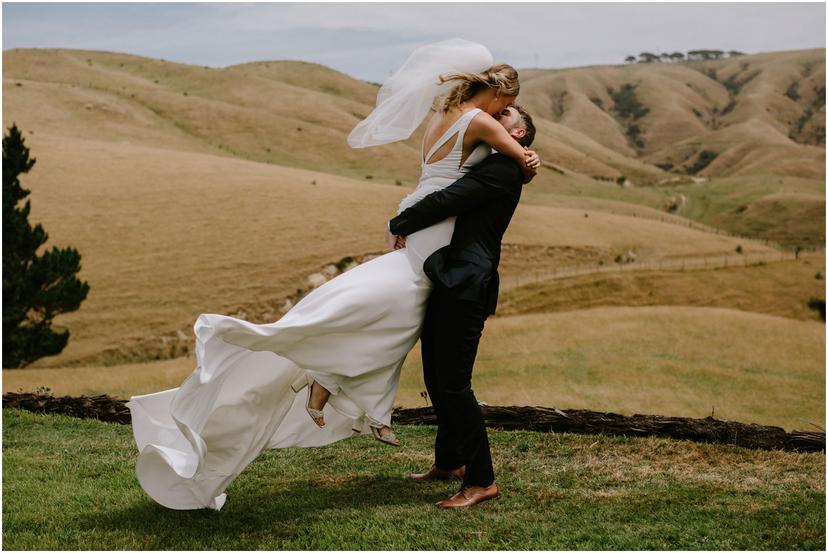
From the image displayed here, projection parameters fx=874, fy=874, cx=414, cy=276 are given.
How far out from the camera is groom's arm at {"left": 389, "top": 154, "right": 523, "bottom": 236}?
677cm

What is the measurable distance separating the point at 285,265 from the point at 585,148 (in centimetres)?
12622

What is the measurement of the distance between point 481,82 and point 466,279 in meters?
1.56

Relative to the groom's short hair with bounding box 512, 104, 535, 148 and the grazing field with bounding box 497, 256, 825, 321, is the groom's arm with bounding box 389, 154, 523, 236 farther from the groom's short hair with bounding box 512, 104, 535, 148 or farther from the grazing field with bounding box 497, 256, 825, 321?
the grazing field with bounding box 497, 256, 825, 321

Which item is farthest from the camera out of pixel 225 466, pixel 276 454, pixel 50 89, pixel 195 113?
pixel 195 113

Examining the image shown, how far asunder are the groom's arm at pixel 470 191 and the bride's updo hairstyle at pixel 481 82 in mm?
527

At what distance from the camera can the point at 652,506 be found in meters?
7.26

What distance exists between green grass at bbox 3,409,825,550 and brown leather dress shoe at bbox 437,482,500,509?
0.29 ft

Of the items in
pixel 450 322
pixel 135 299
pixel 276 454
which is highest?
pixel 450 322

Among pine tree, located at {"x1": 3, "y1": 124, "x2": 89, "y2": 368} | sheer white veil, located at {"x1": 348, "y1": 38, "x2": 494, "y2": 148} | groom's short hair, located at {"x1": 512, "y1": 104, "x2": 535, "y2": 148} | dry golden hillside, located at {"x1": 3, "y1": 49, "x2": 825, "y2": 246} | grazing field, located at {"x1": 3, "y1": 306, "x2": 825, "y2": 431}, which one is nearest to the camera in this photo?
sheer white veil, located at {"x1": 348, "y1": 38, "x2": 494, "y2": 148}

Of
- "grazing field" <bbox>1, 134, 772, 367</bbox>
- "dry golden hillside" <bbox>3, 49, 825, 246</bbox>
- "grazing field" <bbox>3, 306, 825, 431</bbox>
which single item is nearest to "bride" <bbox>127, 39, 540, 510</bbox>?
"grazing field" <bbox>3, 306, 825, 431</bbox>

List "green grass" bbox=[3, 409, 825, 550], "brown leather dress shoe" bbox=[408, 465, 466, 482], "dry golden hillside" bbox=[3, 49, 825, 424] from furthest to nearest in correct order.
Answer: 1. "dry golden hillside" bbox=[3, 49, 825, 424]
2. "brown leather dress shoe" bbox=[408, 465, 466, 482]
3. "green grass" bbox=[3, 409, 825, 550]

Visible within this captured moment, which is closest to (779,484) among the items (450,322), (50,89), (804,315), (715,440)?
(715,440)

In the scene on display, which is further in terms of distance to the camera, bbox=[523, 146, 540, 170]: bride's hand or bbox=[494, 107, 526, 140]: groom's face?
bbox=[494, 107, 526, 140]: groom's face

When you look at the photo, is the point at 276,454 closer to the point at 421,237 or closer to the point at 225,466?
the point at 225,466
